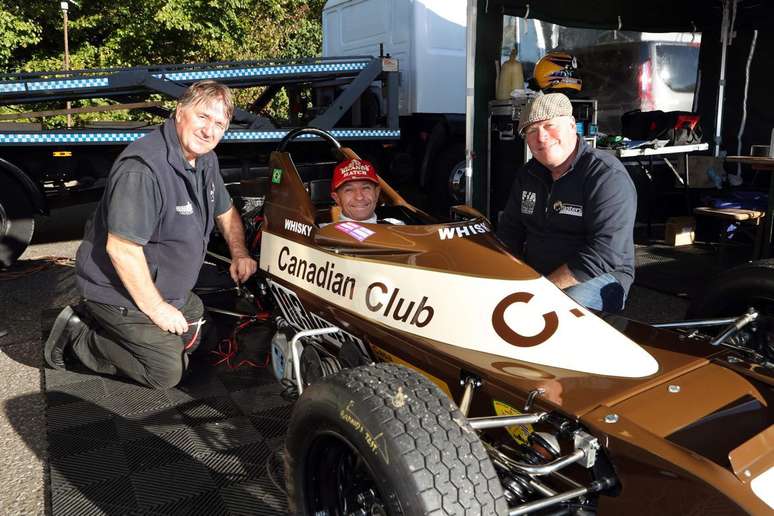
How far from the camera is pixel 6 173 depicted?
5488 mm

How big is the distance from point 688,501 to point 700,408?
32 cm

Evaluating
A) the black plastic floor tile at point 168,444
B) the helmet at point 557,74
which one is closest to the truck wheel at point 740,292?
the black plastic floor tile at point 168,444

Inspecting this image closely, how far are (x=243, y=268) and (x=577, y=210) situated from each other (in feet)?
5.79

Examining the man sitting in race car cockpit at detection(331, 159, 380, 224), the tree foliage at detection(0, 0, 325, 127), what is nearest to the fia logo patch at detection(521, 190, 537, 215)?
the man sitting in race car cockpit at detection(331, 159, 380, 224)

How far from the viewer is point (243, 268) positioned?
3420 mm

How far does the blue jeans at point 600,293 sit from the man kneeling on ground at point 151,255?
1.72 meters

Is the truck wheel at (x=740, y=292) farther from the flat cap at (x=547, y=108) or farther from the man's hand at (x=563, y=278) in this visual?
the flat cap at (x=547, y=108)

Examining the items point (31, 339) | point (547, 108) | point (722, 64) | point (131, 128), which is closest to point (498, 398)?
point (547, 108)

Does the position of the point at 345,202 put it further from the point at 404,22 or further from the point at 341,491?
the point at 404,22

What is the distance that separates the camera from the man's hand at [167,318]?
3.07 metres

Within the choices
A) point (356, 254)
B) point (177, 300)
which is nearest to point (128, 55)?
point (177, 300)

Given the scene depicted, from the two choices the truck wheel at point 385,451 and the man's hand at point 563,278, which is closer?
the truck wheel at point 385,451

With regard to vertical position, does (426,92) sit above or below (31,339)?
above

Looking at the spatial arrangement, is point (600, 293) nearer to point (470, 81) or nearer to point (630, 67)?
point (470, 81)
